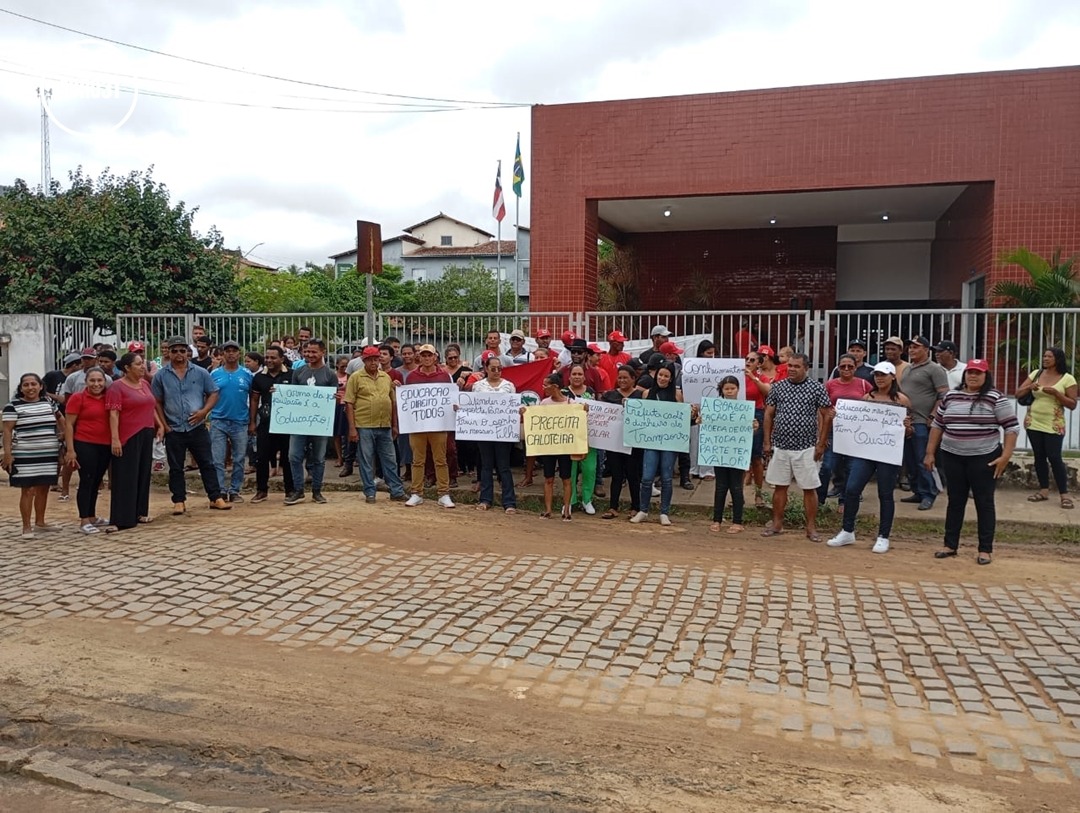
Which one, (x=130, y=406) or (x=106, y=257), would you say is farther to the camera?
(x=106, y=257)

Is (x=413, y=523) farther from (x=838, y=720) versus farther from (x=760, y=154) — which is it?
(x=760, y=154)

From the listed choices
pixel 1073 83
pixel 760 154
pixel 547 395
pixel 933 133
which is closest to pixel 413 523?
pixel 547 395

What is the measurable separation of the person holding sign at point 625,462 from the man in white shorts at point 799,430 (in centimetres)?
151

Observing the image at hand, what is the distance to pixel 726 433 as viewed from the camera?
912 cm

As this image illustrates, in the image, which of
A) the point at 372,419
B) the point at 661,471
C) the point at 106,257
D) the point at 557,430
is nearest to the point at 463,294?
the point at 106,257

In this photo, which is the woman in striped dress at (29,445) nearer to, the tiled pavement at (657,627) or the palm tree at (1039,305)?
the tiled pavement at (657,627)

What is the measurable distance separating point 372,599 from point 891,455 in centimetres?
503

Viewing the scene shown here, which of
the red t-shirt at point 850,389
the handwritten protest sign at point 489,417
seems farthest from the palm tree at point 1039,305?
the handwritten protest sign at point 489,417

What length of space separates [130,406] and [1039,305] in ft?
40.0

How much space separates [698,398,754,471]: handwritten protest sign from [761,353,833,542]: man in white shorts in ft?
0.97

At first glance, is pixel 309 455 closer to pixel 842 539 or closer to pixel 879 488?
pixel 842 539

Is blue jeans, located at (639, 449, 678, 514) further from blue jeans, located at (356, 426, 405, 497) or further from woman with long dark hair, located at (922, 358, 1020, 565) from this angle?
blue jeans, located at (356, 426, 405, 497)

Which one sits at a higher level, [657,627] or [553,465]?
[553,465]

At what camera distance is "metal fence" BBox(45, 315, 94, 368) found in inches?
611
